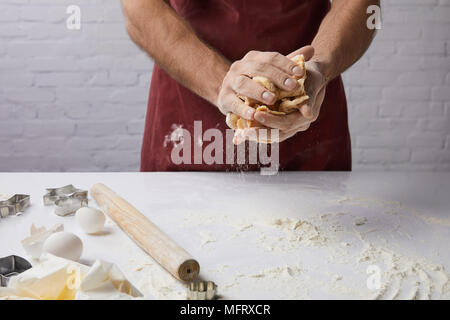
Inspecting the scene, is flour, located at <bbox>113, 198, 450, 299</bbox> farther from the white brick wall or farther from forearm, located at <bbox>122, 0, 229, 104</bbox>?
the white brick wall

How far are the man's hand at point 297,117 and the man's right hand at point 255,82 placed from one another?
0.10 feet

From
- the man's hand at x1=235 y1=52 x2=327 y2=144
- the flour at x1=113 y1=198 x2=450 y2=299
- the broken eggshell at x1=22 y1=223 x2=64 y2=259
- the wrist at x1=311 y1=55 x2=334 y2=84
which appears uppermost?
the wrist at x1=311 y1=55 x2=334 y2=84

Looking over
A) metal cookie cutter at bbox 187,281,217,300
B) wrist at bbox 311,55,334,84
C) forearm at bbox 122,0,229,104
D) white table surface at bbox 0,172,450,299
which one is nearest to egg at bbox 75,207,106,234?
white table surface at bbox 0,172,450,299

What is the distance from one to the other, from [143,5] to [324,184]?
2.07ft

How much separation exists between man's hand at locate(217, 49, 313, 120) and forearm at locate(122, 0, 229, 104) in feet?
0.32

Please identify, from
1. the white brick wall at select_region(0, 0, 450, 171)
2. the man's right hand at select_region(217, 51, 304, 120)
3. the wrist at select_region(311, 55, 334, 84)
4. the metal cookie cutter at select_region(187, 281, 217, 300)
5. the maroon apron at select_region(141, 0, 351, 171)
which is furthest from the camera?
the white brick wall at select_region(0, 0, 450, 171)

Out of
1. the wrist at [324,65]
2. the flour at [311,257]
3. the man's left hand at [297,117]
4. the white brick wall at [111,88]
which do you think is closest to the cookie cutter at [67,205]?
the flour at [311,257]

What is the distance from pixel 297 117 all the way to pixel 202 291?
442 millimetres

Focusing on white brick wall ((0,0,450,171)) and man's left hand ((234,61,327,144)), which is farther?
white brick wall ((0,0,450,171))

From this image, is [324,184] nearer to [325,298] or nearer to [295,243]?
[295,243]

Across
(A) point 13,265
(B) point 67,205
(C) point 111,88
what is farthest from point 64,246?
(C) point 111,88

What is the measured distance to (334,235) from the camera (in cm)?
93

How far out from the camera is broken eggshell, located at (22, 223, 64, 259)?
83 cm

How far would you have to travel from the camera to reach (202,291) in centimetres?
70
